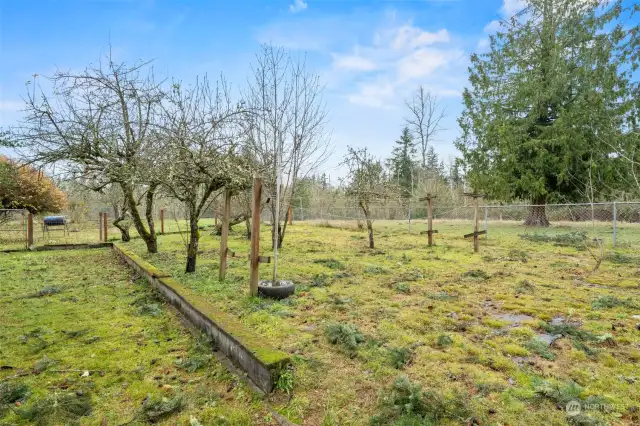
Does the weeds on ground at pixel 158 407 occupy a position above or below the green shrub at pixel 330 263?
below

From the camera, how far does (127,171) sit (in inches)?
237

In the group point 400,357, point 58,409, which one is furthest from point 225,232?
point 400,357

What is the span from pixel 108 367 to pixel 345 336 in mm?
1949

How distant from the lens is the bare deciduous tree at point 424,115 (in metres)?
24.7

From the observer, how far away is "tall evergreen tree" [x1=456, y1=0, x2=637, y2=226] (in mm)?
13938

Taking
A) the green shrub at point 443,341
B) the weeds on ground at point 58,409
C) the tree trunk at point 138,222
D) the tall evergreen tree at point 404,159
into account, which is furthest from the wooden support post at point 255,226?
the tall evergreen tree at point 404,159

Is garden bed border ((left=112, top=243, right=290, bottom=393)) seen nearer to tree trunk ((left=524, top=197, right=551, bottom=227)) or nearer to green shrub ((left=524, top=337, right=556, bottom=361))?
green shrub ((left=524, top=337, right=556, bottom=361))

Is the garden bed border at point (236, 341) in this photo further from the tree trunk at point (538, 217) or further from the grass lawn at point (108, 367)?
the tree trunk at point (538, 217)

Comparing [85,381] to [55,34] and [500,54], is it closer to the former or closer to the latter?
[55,34]

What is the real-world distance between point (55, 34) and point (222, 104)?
3519 mm

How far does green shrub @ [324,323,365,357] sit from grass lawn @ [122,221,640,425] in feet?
0.04

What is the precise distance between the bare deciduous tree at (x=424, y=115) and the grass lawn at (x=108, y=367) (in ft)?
79.8

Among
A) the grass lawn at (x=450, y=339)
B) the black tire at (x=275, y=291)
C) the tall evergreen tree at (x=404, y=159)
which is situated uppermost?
the tall evergreen tree at (x=404, y=159)

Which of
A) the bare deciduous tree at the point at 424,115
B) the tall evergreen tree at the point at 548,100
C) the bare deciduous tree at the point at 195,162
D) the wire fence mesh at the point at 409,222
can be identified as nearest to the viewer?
the bare deciduous tree at the point at 195,162
